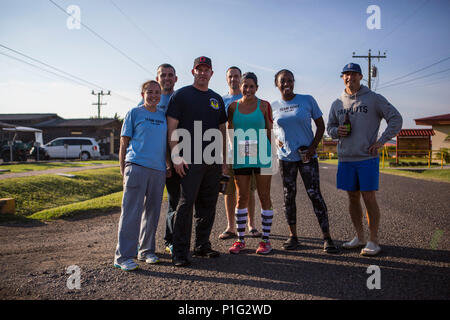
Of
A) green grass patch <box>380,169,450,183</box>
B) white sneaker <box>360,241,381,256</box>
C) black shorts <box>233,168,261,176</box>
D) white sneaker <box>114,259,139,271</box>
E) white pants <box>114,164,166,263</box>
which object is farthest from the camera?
green grass patch <box>380,169,450,183</box>

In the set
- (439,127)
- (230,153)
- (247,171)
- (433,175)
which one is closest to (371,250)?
(247,171)

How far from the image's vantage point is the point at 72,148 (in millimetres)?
27297

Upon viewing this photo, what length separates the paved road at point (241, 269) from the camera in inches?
106

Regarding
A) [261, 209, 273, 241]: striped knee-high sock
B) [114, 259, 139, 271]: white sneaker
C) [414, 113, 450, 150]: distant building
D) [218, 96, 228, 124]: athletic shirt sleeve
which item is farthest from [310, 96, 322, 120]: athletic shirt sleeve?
[414, 113, 450, 150]: distant building

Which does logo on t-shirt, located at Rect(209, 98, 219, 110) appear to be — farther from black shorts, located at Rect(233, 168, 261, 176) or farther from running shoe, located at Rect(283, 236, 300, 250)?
running shoe, located at Rect(283, 236, 300, 250)

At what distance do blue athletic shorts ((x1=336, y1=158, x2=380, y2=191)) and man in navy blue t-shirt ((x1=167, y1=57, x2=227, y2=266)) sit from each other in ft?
5.41

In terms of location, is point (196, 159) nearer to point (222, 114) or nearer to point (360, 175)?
point (222, 114)

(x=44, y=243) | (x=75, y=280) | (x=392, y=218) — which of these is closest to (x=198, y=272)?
(x=75, y=280)

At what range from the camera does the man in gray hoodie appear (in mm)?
3863

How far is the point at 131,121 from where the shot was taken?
360cm

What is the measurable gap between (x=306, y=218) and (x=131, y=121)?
3768 mm

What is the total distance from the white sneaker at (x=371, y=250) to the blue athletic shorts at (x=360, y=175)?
0.68 meters

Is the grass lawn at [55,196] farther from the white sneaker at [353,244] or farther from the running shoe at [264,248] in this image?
the white sneaker at [353,244]

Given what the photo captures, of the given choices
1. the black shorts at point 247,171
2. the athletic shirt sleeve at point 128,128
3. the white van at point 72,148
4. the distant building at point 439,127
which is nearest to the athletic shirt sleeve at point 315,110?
the black shorts at point 247,171
